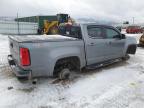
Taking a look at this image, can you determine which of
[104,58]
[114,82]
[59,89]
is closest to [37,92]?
[59,89]

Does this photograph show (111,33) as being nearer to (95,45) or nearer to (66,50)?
(95,45)

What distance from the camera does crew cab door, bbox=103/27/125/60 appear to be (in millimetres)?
6996

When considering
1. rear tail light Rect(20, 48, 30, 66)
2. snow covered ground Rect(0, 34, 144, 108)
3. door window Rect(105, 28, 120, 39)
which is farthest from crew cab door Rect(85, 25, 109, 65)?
rear tail light Rect(20, 48, 30, 66)

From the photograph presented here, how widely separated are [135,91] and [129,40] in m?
3.34

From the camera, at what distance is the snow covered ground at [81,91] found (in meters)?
4.46

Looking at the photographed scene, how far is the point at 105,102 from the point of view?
4543 mm

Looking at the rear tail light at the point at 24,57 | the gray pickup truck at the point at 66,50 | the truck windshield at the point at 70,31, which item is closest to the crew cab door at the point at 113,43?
the gray pickup truck at the point at 66,50

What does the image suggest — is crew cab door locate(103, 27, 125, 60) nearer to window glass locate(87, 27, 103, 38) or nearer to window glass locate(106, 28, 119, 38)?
window glass locate(106, 28, 119, 38)

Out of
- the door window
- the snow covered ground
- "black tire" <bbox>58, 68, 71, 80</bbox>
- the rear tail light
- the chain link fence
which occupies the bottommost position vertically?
the snow covered ground

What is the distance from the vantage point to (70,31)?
6.62 meters

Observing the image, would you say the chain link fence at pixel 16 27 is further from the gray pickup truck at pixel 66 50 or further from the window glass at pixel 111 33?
the window glass at pixel 111 33

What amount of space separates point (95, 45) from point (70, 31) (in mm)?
942

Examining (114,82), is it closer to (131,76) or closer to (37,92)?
(131,76)

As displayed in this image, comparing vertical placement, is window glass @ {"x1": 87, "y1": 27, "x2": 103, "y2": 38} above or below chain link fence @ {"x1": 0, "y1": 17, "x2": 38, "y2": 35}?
below
